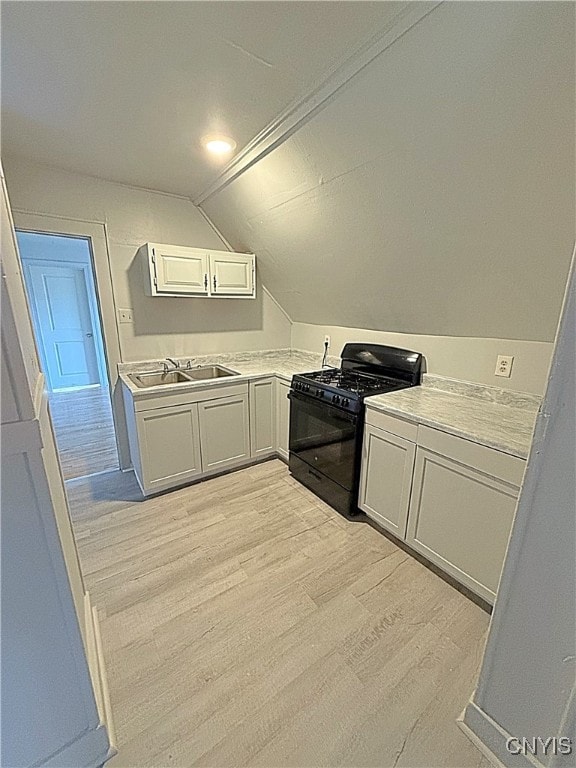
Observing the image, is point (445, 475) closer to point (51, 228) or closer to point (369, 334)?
point (369, 334)

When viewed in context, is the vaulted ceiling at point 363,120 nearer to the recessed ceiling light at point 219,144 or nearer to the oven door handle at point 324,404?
the recessed ceiling light at point 219,144

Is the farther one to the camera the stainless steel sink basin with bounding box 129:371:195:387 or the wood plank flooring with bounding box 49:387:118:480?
the wood plank flooring with bounding box 49:387:118:480

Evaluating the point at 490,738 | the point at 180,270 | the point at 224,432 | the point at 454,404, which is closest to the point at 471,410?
the point at 454,404

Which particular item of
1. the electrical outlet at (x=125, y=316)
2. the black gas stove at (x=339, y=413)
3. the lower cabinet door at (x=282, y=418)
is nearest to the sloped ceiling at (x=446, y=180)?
the black gas stove at (x=339, y=413)

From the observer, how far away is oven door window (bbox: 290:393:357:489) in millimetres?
2230

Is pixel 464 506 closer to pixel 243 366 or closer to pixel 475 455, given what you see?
pixel 475 455

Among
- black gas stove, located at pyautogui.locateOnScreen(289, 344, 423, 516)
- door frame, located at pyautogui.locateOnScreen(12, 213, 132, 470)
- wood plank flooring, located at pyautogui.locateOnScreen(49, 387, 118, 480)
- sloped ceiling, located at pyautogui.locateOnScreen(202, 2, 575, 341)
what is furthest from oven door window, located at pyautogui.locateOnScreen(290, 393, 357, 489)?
wood plank flooring, located at pyautogui.locateOnScreen(49, 387, 118, 480)

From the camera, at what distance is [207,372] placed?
316 centimetres

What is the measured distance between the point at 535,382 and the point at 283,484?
6.30 feet

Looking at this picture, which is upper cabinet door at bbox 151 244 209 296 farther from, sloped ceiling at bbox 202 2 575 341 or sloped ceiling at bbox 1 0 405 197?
sloped ceiling at bbox 1 0 405 197

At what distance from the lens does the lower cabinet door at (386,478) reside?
193 centimetres

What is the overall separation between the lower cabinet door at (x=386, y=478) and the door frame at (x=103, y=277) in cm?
210

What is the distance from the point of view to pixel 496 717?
3.62ft

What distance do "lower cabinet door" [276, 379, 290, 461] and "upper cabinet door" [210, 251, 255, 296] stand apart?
92cm
